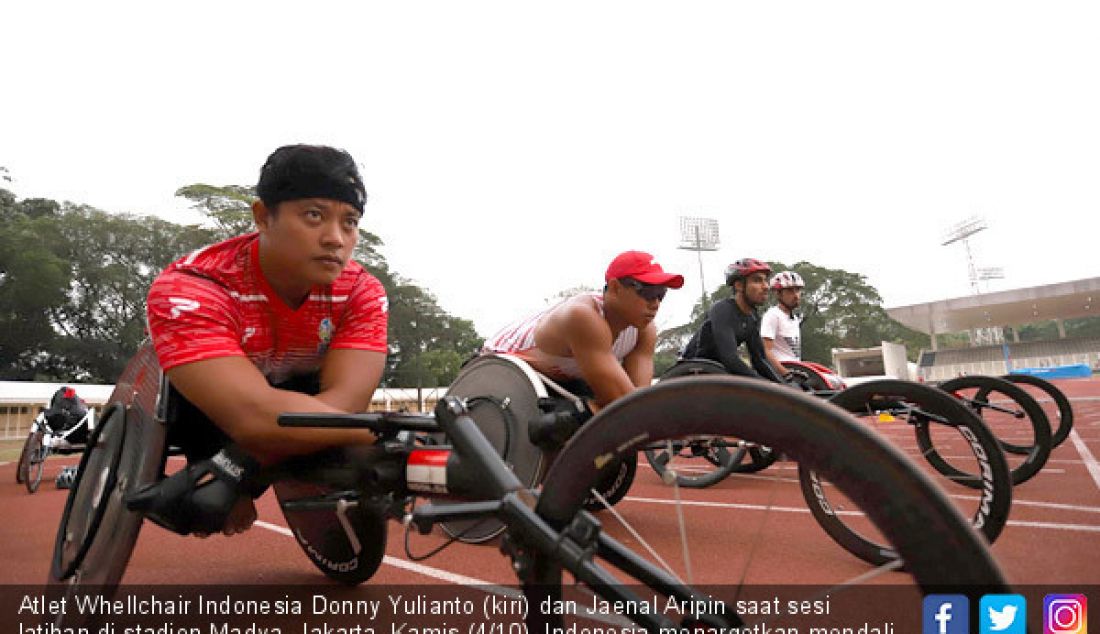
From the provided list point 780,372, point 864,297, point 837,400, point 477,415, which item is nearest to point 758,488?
point 780,372

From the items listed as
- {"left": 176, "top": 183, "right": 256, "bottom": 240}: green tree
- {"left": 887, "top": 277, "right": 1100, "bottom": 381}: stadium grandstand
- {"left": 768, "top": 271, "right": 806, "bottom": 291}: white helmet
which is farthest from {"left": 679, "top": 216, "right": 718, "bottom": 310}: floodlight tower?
{"left": 768, "top": 271, "right": 806, "bottom": 291}: white helmet

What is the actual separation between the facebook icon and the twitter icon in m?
0.02

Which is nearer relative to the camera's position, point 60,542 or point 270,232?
point 270,232

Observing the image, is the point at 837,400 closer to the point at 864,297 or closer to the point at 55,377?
the point at 55,377

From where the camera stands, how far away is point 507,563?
2881 millimetres

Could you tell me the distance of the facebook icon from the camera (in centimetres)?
79

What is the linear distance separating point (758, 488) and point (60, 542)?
175 inches

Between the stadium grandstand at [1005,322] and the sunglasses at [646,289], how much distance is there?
45.4 metres

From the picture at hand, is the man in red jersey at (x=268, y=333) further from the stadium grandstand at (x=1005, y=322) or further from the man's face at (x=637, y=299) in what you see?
the stadium grandstand at (x=1005, y=322)

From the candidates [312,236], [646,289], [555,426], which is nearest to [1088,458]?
[646,289]

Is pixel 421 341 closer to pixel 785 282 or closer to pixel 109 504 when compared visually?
pixel 785 282

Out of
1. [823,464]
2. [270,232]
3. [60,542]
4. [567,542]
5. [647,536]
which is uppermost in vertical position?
[270,232]

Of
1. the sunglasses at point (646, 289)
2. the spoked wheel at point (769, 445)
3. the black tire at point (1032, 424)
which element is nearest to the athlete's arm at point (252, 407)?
the spoked wheel at point (769, 445)

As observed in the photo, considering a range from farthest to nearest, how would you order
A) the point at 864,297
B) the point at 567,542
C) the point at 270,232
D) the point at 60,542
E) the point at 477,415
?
the point at 864,297, the point at 477,415, the point at 60,542, the point at 270,232, the point at 567,542
